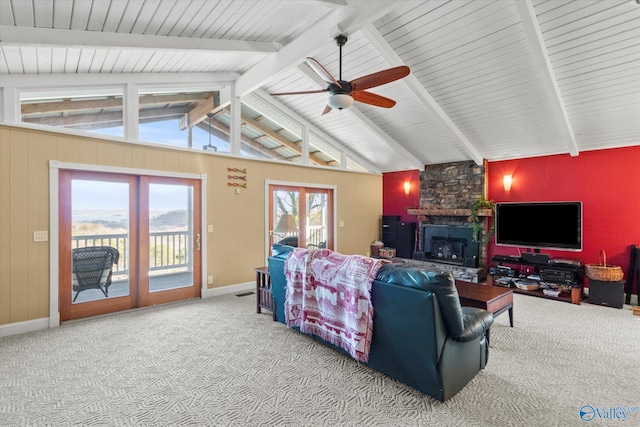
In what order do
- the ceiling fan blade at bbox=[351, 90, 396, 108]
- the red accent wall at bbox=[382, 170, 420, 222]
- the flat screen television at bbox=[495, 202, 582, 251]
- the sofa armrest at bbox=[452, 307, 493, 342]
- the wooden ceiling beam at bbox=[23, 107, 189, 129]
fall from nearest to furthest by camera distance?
the sofa armrest at bbox=[452, 307, 493, 342], the ceiling fan blade at bbox=[351, 90, 396, 108], the wooden ceiling beam at bbox=[23, 107, 189, 129], the flat screen television at bbox=[495, 202, 582, 251], the red accent wall at bbox=[382, 170, 420, 222]

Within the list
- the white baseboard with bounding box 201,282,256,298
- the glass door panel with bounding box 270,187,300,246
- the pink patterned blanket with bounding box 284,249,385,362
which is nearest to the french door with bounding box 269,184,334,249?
the glass door panel with bounding box 270,187,300,246

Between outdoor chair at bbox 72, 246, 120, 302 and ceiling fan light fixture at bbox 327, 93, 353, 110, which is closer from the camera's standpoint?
ceiling fan light fixture at bbox 327, 93, 353, 110

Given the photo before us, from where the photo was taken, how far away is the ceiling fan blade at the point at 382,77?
2.98 m

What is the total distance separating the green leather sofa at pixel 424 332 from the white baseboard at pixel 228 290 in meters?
3.30

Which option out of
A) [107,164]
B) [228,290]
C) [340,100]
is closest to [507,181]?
[340,100]

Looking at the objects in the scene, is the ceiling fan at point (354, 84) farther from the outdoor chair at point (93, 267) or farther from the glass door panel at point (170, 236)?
the outdoor chair at point (93, 267)

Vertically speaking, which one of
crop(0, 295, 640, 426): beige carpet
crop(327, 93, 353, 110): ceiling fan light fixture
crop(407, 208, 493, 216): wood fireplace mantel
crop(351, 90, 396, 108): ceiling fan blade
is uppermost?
crop(351, 90, 396, 108): ceiling fan blade

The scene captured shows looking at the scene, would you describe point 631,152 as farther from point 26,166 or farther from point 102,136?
point 26,166

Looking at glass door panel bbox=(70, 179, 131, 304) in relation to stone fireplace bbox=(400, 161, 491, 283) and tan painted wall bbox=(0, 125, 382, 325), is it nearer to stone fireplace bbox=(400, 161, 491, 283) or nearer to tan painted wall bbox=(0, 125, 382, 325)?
tan painted wall bbox=(0, 125, 382, 325)

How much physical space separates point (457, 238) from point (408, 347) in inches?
189

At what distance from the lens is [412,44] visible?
4.04 meters

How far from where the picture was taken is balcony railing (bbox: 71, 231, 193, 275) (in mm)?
4238

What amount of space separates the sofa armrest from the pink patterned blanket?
687 mm

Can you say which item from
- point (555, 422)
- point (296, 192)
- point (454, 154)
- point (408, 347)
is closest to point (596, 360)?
point (555, 422)
